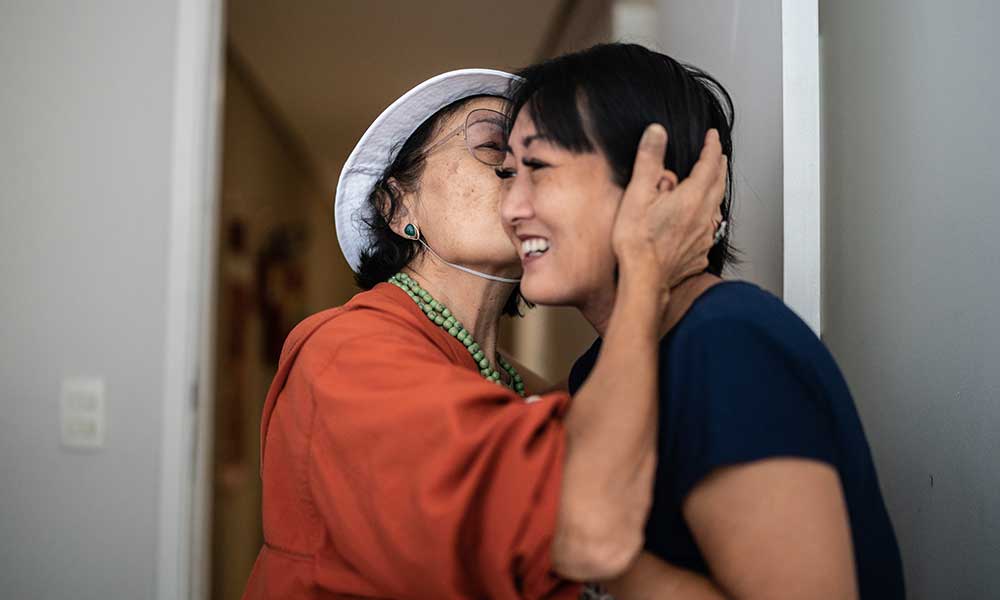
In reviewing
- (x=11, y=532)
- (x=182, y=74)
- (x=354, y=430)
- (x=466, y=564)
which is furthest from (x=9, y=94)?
(x=466, y=564)

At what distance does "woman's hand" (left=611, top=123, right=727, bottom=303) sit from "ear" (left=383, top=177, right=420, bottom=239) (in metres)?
0.56

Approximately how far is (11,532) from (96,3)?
1185mm

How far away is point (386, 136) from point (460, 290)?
294 mm

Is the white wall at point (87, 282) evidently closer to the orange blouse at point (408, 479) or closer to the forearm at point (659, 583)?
the orange blouse at point (408, 479)

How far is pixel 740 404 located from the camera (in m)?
0.77

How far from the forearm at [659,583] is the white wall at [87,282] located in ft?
4.18

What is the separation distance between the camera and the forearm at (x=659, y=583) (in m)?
0.81

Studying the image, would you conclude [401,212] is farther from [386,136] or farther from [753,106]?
[753,106]

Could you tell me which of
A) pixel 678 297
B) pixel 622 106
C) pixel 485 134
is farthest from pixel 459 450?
pixel 485 134

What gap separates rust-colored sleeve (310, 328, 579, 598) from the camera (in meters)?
0.79

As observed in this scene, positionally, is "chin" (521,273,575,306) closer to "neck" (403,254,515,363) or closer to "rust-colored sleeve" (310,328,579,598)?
"rust-colored sleeve" (310,328,579,598)

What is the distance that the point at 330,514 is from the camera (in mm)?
908

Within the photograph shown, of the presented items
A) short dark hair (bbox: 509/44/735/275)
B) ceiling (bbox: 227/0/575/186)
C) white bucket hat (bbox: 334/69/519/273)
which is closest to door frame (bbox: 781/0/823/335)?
short dark hair (bbox: 509/44/735/275)

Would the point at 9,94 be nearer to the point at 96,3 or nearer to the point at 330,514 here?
the point at 96,3
